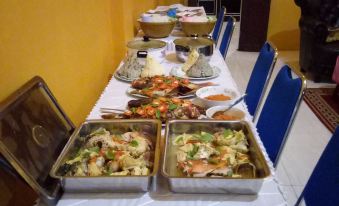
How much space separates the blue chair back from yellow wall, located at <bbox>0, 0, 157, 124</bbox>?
2.55ft

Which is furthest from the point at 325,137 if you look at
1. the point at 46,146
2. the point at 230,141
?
the point at 46,146

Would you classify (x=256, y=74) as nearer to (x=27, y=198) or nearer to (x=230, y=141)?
(x=230, y=141)

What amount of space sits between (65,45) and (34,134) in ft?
1.59

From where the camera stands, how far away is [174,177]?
626 mm

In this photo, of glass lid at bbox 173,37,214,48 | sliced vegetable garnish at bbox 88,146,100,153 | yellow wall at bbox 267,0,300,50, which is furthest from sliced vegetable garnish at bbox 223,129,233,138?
yellow wall at bbox 267,0,300,50

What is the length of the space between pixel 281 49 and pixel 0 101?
4.12 meters

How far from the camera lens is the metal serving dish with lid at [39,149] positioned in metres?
0.61

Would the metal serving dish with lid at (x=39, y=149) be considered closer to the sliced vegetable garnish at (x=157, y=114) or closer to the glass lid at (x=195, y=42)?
the sliced vegetable garnish at (x=157, y=114)

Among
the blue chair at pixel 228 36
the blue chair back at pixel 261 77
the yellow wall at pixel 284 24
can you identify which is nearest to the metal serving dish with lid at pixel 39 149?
the blue chair back at pixel 261 77

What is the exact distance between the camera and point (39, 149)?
0.69 metres

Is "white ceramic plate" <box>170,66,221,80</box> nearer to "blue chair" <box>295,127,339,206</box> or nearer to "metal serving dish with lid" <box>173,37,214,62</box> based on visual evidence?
"metal serving dish with lid" <box>173,37,214,62</box>

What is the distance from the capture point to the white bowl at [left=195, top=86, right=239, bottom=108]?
3.42 feet

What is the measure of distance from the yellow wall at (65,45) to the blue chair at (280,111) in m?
0.74

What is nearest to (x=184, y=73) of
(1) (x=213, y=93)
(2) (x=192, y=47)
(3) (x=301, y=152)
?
(2) (x=192, y=47)
